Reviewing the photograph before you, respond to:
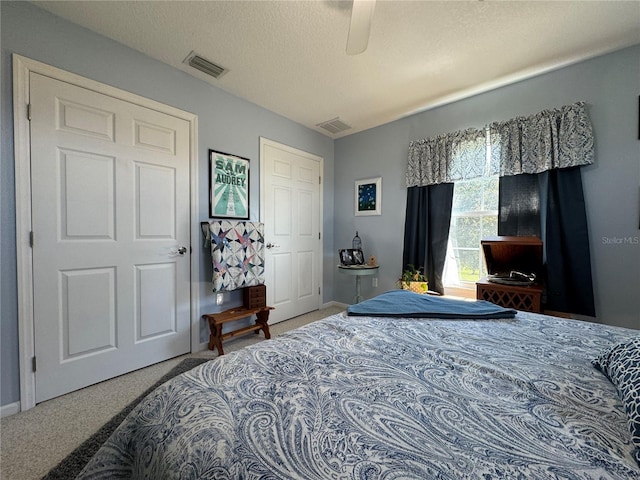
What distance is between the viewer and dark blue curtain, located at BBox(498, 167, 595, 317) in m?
2.06

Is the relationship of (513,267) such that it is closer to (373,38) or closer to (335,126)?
(373,38)

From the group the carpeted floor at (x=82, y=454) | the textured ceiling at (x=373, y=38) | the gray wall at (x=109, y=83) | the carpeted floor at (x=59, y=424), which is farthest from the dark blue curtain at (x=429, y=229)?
the carpeted floor at (x=82, y=454)

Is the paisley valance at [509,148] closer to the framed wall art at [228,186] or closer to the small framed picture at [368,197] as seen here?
the small framed picture at [368,197]

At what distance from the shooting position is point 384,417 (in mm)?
648

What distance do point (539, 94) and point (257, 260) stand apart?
309 centimetres

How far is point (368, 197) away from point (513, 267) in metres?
1.82

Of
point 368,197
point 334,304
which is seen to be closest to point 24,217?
point 368,197

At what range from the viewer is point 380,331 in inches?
47.8

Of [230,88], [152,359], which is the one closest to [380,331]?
[152,359]

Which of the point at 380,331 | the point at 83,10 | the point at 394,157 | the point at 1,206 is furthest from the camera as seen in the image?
the point at 394,157

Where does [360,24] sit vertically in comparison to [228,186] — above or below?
above

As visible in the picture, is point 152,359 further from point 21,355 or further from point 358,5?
point 358,5

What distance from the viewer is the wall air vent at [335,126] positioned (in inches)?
128

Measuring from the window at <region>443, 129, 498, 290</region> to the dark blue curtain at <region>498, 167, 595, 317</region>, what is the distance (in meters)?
0.29
